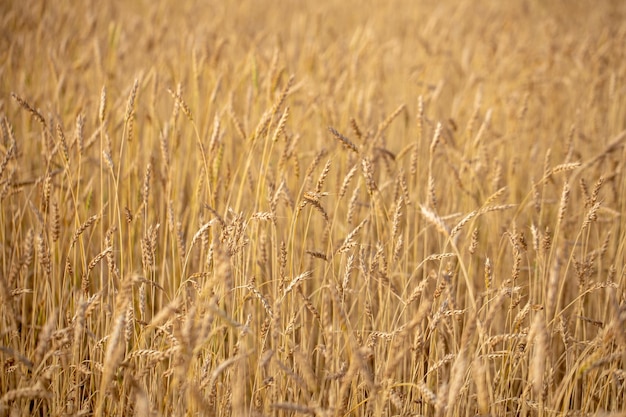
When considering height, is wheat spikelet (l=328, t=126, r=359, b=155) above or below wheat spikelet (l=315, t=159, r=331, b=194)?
above

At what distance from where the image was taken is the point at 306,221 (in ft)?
6.81

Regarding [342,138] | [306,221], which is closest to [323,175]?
[342,138]

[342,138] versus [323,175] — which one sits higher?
[342,138]

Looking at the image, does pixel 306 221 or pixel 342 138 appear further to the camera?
pixel 306 221

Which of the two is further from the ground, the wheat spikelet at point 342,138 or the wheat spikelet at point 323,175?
the wheat spikelet at point 342,138

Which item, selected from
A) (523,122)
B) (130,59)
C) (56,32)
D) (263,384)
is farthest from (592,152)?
(56,32)

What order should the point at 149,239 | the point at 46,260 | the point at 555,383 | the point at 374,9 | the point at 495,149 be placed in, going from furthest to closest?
1. the point at 374,9
2. the point at 495,149
3. the point at 555,383
4. the point at 149,239
5. the point at 46,260

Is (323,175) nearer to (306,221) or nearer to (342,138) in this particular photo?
(342,138)

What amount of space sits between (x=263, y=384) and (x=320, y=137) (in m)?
1.46

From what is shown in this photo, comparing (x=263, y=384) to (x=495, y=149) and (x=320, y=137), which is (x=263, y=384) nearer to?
(x=320, y=137)

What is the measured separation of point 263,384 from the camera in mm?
1232

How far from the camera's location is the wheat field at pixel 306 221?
1169 millimetres

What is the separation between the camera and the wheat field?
1.17 m

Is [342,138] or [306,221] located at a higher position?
[342,138]
